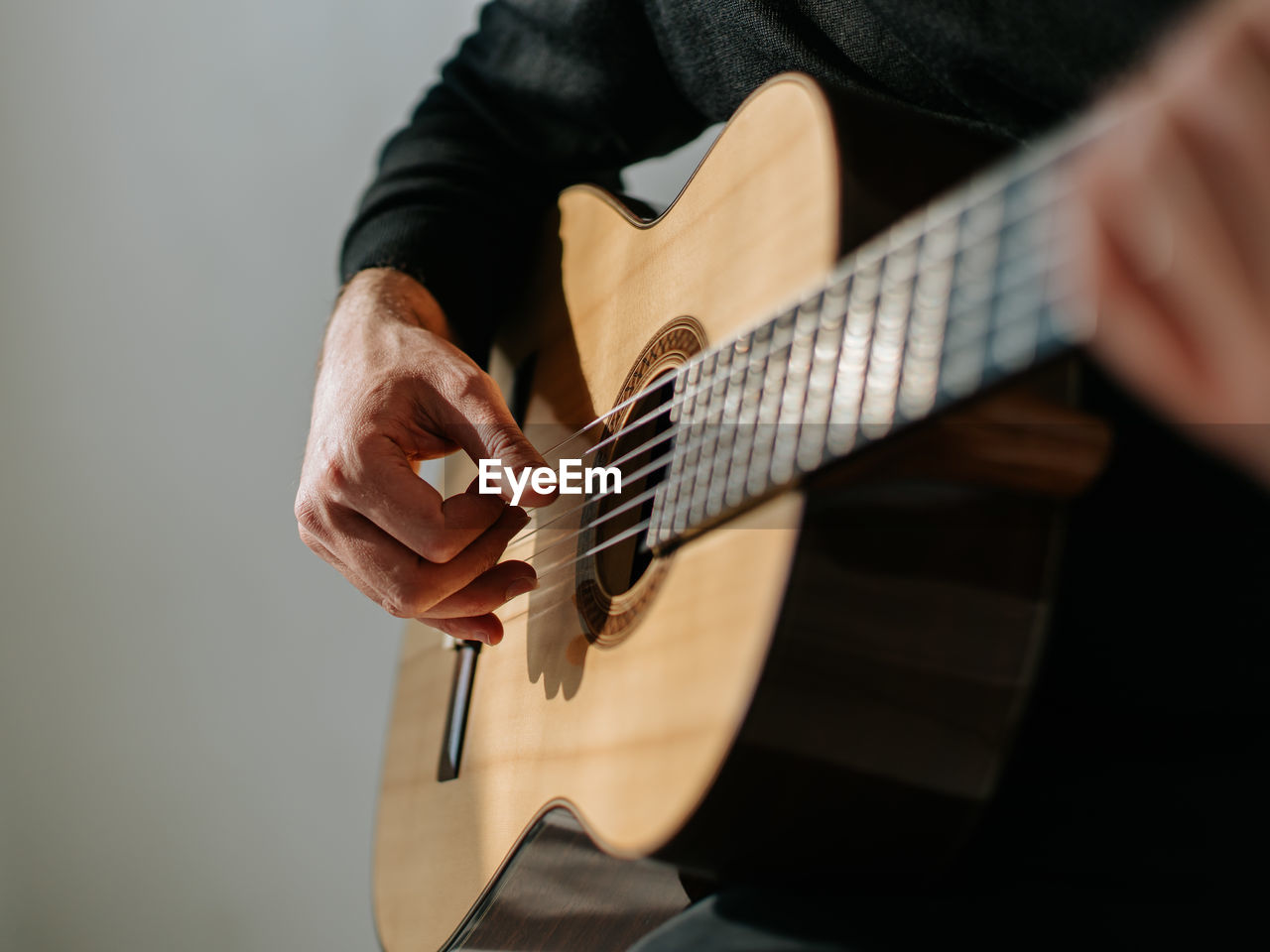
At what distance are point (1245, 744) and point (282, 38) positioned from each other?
151cm

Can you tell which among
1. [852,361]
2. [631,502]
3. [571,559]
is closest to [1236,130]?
[852,361]

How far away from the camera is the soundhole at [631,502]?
0.54 meters

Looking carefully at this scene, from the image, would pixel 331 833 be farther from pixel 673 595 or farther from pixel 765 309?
pixel 765 309

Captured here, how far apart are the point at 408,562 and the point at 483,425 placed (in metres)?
0.12

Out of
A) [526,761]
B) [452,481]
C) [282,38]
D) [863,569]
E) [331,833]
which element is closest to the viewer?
[863,569]

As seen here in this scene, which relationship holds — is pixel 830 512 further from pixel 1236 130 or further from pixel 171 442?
pixel 171 442

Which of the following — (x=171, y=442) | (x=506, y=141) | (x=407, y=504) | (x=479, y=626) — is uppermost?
(x=506, y=141)

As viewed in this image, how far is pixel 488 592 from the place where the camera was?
2.29 ft

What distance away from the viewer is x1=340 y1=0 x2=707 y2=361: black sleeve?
2.96 feet

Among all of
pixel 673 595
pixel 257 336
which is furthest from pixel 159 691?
pixel 673 595

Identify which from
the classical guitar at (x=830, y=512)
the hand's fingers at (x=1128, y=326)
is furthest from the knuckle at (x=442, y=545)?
the hand's fingers at (x=1128, y=326)

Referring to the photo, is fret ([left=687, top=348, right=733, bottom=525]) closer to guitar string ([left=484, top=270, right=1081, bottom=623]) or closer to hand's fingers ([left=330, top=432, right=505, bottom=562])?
guitar string ([left=484, top=270, right=1081, bottom=623])

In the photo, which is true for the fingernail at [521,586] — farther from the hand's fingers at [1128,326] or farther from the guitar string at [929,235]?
the hand's fingers at [1128,326]

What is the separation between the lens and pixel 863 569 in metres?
0.40
